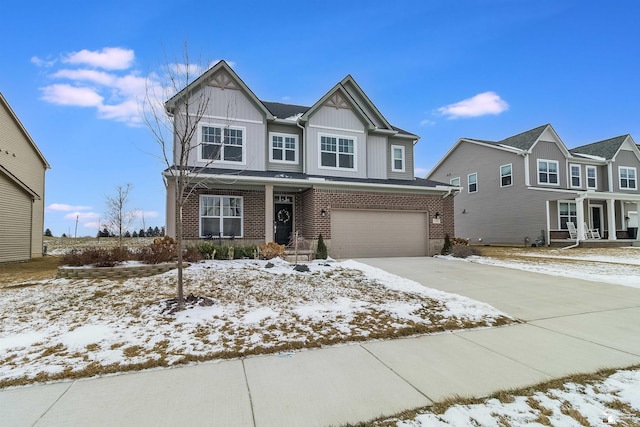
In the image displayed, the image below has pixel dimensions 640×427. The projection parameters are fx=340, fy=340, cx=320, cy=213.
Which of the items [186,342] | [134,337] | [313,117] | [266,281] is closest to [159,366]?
[186,342]

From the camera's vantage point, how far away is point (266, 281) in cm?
844

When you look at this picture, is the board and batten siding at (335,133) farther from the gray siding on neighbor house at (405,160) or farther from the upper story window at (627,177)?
the upper story window at (627,177)

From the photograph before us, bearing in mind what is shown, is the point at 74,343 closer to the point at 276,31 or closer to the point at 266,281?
the point at 266,281

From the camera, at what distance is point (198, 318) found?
5535mm

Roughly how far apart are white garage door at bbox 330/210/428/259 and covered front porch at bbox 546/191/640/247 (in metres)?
11.5

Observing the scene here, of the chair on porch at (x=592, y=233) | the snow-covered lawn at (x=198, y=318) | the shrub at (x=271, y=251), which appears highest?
the chair on porch at (x=592, y=233)

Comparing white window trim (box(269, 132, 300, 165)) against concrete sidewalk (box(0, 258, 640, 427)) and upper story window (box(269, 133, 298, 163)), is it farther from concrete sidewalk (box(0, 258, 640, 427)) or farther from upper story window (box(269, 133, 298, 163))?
concrete sidewalk (box(0, 258, 640, 427))

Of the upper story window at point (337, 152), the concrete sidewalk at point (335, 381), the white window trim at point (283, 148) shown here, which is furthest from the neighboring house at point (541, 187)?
the concrete sidewalk at point (335, 381)

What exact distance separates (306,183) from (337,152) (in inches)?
126

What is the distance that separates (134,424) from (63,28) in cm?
1225

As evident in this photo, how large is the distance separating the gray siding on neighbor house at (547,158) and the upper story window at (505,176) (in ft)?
4.26

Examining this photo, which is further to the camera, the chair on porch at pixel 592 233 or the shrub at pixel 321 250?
the chair on porch at pixel 592 233

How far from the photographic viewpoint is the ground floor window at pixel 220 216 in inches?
542

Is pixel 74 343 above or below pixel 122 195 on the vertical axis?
below
